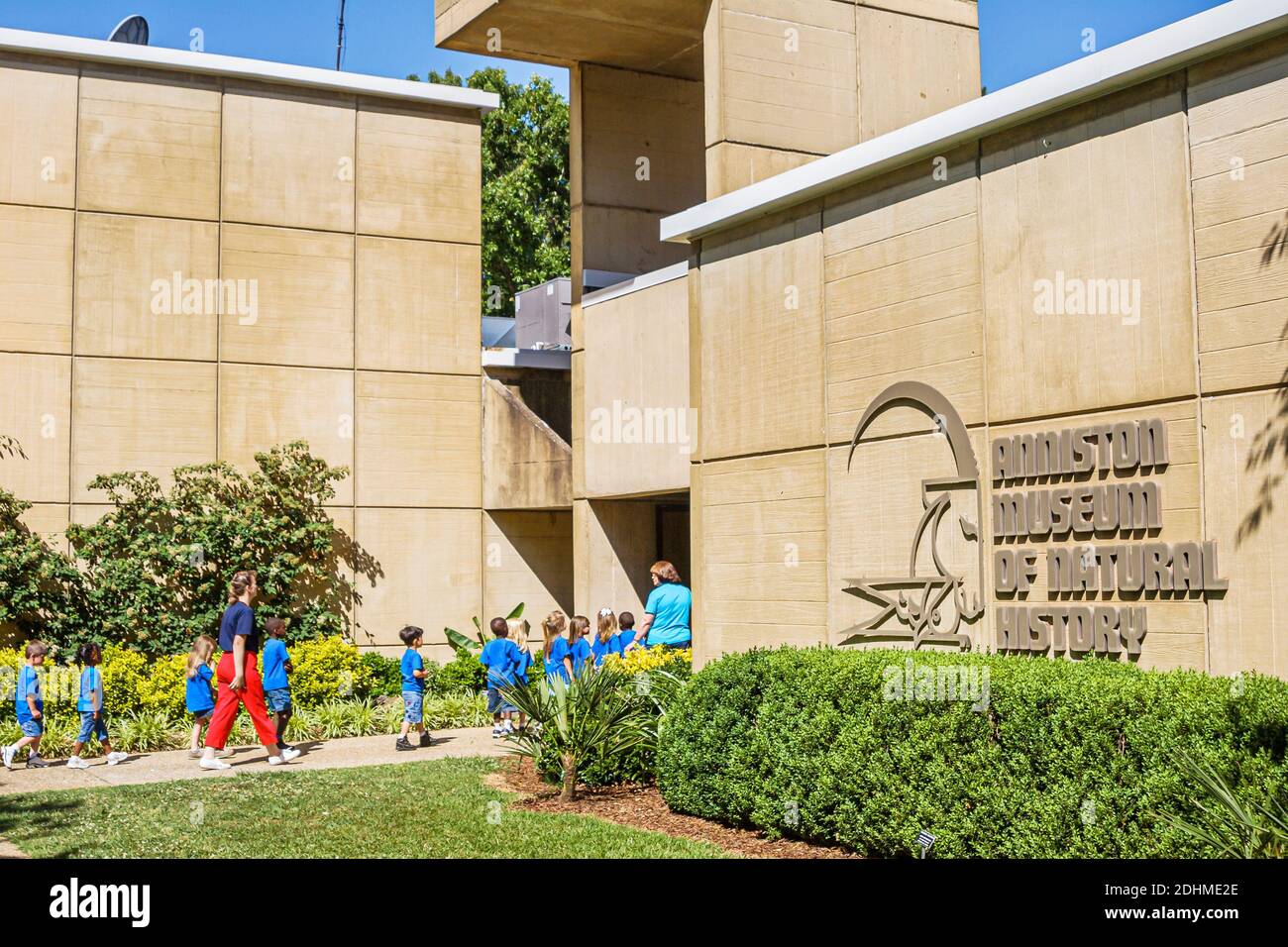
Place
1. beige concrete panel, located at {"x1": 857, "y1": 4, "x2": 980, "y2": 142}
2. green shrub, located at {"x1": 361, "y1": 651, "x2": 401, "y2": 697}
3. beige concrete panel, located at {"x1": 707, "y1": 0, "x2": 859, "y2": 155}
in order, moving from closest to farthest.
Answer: beige concrete panel, located at {"x1": 707, "y1": 0, "x2": 859, "y2": 155}, beige concrete panel, located at {"x1": 857, "y1": 4, "x2": 980, "y2": 142}, green shrub, located at {"x1": 361, "y1": 651, "x2": 401, "y2": 697}

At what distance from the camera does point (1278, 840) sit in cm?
620

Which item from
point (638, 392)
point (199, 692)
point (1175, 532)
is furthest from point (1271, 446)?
point (199, 692)

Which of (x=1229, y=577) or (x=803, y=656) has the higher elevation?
(x=1229, y=577)

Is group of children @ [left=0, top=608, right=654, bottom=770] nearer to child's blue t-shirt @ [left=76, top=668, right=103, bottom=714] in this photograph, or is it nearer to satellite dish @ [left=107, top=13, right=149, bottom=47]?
child's blue t-shirt @ [left=76, top=668, right=103, bottom=714]

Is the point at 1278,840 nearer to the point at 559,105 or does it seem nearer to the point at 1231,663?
the point at 1231,663

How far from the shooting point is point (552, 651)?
45.9 ft

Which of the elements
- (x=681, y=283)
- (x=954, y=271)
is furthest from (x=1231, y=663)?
(x=681, y=283)

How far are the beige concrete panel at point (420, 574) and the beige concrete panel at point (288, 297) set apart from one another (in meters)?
2.35

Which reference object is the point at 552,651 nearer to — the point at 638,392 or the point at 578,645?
the point at 578,645

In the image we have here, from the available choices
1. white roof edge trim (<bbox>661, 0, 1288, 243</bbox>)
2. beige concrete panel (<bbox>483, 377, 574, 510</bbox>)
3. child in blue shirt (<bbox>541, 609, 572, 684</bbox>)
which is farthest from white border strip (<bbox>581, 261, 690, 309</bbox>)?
child in blue shirt (<bbox>541, 609, 572, 684</bbox>)

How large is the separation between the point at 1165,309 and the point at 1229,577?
5.74ft

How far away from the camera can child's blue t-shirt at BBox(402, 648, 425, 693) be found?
46.1 ft

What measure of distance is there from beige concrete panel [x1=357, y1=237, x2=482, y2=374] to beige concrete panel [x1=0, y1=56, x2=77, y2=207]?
12.9 feet

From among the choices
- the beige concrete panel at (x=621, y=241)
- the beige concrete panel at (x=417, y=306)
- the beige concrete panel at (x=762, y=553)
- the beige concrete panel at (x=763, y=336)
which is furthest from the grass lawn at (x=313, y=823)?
the beige concrete panel at (x=621, y=241)
